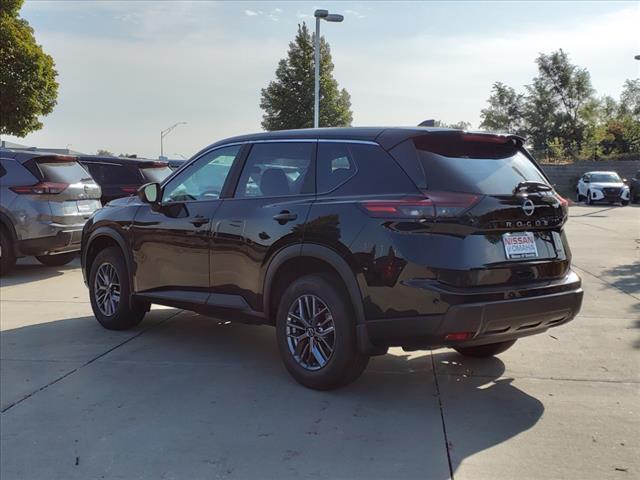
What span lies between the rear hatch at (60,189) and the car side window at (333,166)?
596 centimetres

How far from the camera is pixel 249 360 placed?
17.0 ft

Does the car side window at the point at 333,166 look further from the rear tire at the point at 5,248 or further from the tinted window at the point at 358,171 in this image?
the rear tire at the point at 5,248

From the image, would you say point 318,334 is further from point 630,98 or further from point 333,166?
point 630,98

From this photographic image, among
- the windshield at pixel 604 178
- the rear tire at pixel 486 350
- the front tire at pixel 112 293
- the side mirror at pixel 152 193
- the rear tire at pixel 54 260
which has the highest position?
the side mirror at pixel 152 193

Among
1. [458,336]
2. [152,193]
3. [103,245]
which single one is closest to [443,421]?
[458,336]

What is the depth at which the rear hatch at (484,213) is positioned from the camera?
372 cm

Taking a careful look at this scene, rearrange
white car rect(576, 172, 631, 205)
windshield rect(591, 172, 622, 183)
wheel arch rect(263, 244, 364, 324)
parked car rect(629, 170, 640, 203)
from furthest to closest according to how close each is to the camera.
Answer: parked car rect(629, 170, 640, 203) → windshield rect(591, 172, 622, 183) → white car rect(576, 172, 631, 205) → wheel arch rect(263, 244, 364, 324)

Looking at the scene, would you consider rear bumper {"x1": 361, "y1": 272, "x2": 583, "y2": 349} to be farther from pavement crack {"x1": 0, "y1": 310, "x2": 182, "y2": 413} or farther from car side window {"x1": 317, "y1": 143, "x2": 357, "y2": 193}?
pavement crack {"x1": 0, "y1": 310, "x2": 182, "y2": 413}

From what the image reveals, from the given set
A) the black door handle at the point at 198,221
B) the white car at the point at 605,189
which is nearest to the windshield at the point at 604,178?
the white car at the point at 605,189

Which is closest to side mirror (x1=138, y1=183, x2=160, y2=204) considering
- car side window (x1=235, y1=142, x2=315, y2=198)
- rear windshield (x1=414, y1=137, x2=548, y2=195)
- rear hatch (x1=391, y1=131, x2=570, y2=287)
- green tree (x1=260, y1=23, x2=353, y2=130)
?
car side window (x1=235, y1=142, x2=315, y2=198)

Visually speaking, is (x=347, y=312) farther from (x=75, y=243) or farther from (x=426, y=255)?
(x=75, y=243)

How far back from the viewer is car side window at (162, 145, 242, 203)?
17.0 feet

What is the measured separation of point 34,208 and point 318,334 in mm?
6298

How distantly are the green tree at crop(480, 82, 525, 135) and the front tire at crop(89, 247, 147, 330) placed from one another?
51.7m
